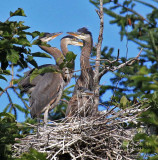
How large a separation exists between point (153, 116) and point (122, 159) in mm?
1455

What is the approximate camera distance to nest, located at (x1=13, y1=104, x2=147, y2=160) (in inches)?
143

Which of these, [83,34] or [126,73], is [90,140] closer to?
[126,73]

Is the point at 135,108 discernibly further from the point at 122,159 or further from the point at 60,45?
the point at 60,45

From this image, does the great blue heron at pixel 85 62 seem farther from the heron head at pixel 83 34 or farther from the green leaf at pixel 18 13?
the green leaf at pixel 18 13

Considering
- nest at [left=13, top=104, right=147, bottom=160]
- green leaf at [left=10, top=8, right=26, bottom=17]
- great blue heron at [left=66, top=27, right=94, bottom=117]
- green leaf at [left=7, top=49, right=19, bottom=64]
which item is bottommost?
nest at [left=13, top=104, right=147, bottom=160]

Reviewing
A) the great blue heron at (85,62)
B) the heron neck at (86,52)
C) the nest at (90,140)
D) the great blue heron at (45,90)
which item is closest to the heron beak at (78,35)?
the great blue heron at (85,62)

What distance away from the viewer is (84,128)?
3.76 metres

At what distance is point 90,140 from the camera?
377cm

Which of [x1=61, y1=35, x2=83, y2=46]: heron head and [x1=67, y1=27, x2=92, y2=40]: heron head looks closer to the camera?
[x1=67, y1=27, x2=92, y2=40]: heron head

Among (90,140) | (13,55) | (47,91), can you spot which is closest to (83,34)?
(47,91)

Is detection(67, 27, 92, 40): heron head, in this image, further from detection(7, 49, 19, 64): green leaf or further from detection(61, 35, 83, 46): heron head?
detection(7, 49, 19, 64): green leaf

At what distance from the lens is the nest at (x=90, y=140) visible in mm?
3641

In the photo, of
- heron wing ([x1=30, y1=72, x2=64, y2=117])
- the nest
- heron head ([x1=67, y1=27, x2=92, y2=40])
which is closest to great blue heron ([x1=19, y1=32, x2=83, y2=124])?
heron wing ([x1=30, y1=72, x2=64, y2=117])

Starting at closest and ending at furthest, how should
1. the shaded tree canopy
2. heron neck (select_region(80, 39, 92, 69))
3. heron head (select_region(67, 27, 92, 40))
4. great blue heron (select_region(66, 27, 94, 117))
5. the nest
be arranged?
1. the shaded tree canopy
2. the nest
3. great blue heron (select_region(66, 27, 94, 117))
4. heron neck (select_region(80, 39, 92, 69))
5. heron head (select_region(67, 27, 92, 40))
